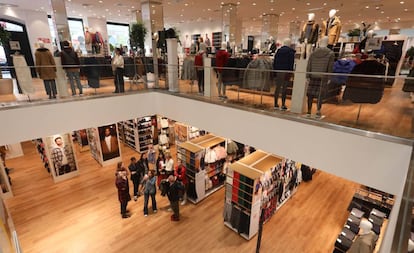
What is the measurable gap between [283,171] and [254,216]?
1.85 meters

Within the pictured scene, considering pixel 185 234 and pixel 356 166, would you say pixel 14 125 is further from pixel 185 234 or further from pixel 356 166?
pixel 356 166

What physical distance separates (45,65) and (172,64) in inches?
145

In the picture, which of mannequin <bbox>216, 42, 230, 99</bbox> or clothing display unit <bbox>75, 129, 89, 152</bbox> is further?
clothing display unit <bbox>75, 129, 89, 152</bbox>

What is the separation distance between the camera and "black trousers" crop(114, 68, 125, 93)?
24.8ft

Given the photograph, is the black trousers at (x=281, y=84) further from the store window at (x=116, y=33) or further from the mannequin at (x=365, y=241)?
the store window at (x=116, y=33)

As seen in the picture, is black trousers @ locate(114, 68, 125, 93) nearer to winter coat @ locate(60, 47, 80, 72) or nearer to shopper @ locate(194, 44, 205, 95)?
winter coat @ locate(60, 47, 80, 72)

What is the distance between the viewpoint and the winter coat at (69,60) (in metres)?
6.56

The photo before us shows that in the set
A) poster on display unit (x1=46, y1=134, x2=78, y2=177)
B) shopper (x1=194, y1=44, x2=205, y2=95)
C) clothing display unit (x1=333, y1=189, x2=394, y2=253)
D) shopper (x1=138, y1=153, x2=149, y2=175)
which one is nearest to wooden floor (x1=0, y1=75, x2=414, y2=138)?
clothing display unit (x1=333, y1=189, x2=394, y2=253)

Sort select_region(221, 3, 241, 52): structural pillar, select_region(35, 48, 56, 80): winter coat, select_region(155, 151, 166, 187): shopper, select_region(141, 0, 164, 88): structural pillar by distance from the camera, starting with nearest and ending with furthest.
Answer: select_region(35, 48, 56, 80): winter coat < select_region(155, 151, 166, 187): shopper < select_region(141, 0, 164, 88): structural pillar < select_region(221, 3, 241, 52): structural pillar

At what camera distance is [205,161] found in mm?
7742

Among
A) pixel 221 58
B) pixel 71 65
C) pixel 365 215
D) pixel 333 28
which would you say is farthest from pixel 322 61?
pixel 71 65

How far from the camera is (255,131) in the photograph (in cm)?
539

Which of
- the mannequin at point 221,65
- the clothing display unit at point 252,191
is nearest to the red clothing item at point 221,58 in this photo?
the mannequin at point 221,65

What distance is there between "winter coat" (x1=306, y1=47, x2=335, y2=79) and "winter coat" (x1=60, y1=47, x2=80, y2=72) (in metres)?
6.49
